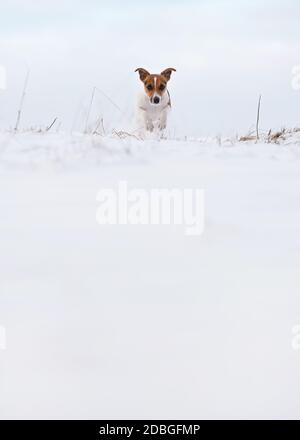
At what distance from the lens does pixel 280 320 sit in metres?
2.36

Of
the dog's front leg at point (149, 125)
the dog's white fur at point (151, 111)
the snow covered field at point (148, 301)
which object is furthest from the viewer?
the dog's white fur at point (151, 111)

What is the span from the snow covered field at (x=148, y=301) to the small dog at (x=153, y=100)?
21.4 ft

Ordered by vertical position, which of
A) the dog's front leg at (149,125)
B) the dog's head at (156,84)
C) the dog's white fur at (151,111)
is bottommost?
the dog's front leg at (149,125)

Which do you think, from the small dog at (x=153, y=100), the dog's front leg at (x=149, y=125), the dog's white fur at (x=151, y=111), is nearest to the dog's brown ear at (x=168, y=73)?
the small dog at (x=153, y=100)

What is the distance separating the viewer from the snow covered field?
78.3 inches

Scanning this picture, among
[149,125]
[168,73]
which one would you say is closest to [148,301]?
[149,125]

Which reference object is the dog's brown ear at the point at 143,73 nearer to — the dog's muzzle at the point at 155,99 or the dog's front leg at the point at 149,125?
the dog's muzzle at the point at 155,99

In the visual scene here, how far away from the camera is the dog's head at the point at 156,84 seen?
33.8 ft

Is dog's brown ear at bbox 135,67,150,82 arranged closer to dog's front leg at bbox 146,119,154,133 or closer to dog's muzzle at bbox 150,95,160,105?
dog's muzzle at bbox 150,95,160,105

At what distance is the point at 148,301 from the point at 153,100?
812 centimetres

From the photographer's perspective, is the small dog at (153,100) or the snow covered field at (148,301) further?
the small dog at (153,100)

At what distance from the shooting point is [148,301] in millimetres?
2473

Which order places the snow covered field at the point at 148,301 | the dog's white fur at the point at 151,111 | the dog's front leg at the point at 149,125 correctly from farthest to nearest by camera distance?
the dog's white fur at the point at 151,111 → the dog's front leg at the point at 149,125 → the snow covered field at the point at 148,301

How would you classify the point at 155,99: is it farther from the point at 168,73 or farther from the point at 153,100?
the point at 168,73
